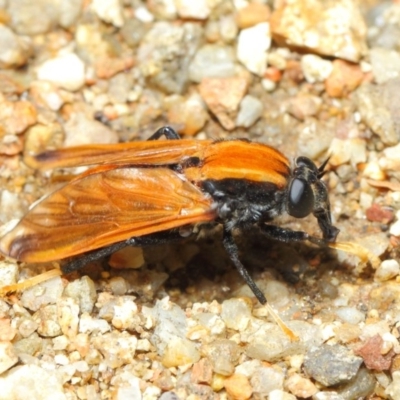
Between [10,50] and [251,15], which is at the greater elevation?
[251,15]

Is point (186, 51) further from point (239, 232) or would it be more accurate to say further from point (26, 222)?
point (26, 222)

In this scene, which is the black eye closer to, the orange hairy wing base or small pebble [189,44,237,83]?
the orange hairy wing base

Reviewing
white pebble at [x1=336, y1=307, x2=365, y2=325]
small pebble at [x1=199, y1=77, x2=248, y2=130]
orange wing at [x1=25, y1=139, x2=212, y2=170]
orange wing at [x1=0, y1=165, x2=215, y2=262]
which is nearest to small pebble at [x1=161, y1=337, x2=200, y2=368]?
orange wing at [x1=0, y1=165, x2=215, y2=262]

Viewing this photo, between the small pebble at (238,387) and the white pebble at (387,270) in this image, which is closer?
the small pebble at (238,387)

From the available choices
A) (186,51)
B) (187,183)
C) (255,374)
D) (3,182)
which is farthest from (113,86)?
(255,374)

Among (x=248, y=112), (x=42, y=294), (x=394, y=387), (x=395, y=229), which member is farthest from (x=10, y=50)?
(x=394, y=387)

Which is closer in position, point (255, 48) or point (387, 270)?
point (387, 270)

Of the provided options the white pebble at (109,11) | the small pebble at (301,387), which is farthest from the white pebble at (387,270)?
the white pebble at (109,11)

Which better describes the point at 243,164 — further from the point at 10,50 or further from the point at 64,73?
the point at 10,50

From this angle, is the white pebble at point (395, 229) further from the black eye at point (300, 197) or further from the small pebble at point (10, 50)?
the small pebble at point (10, 50)
